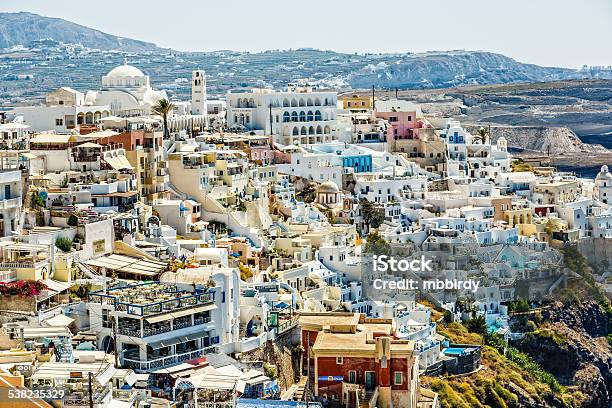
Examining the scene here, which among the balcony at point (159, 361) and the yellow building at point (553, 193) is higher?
the balcony at point (159, 361)

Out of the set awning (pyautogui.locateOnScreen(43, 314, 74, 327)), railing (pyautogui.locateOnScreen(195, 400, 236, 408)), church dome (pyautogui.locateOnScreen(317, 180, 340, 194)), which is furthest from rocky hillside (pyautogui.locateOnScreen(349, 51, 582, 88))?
railing (pyautogui.locateOnScreen(195, 400, 236, 408))

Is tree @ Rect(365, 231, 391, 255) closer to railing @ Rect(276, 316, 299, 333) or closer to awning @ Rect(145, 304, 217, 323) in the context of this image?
railing @ Rect(276, 316, 299, 333)

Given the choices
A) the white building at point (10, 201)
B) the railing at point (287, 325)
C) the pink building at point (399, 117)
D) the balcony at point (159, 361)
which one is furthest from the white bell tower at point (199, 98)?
the balcony at point (159, 361)

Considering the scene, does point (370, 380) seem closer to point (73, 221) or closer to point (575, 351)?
Result: point (73, 221)

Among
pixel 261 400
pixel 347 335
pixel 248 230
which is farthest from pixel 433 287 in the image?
pixel 261 400

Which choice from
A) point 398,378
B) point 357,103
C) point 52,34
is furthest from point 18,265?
point 52,34

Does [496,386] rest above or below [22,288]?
below

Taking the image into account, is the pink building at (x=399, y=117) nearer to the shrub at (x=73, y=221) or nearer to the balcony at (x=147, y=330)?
the shrub at (x=73, y=221)
